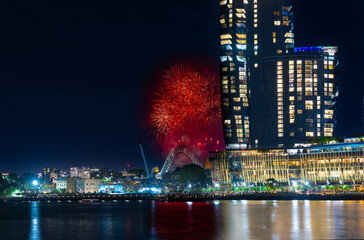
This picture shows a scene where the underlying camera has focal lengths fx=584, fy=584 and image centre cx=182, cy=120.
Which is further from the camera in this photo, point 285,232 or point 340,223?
point 340,223

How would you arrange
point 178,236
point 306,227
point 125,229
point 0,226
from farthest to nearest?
point 0,226 → point 125,229 → point 306,227 → point 178,236

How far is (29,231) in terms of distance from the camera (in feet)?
327

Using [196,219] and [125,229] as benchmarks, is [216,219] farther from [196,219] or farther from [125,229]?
[125,229]

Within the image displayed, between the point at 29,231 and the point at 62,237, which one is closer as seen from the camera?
Result: the point at 62,237

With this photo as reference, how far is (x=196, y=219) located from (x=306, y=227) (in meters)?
29.3

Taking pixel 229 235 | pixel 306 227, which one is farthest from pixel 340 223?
pixel 229 235

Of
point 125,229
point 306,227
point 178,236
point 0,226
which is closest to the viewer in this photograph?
point 178,236

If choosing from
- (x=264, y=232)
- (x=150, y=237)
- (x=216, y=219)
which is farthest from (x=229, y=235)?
(x=216, y=219)

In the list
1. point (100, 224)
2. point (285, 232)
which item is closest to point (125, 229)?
point (100, 224)

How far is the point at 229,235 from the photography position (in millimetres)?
85250

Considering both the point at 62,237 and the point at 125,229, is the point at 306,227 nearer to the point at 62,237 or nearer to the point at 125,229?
the point at 125,229

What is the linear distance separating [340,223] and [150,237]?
114 ft

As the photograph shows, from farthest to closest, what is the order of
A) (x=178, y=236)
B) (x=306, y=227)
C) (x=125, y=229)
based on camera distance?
(x=125, y=229)
(x=306, y=227)
(x=178, y=236)

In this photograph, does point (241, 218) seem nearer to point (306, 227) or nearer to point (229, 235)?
point (306, 227)
